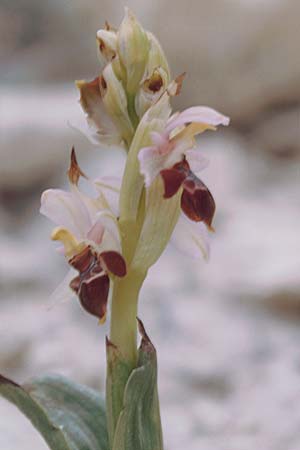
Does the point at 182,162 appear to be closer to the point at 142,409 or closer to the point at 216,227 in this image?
the point at 142,409

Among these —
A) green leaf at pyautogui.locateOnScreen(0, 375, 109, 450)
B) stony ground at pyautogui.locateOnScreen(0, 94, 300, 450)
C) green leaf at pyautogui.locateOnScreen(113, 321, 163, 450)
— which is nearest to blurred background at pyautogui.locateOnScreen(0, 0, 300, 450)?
stony ground at pyautogui.locateOnScreen(0, 94, 300, 450)

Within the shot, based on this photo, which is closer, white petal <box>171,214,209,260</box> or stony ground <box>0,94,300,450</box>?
white petal <box>171,214,209,260</box>

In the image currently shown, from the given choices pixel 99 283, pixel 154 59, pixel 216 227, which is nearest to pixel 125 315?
pixel 99 283

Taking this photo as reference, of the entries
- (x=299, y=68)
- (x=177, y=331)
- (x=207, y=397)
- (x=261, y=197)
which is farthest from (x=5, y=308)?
(x=299, y=68)

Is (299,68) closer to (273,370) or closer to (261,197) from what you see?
(261,197)

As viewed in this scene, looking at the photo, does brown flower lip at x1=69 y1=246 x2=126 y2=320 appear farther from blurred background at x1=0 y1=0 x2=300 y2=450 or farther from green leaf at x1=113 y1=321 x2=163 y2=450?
blurred background at x1=0 y1=0 x2=300 y2=450

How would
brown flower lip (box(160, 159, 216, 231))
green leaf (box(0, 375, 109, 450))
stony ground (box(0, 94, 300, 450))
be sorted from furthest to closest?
stony ground (box(0, 94, 300, 450)) → green leaf (box(0, 375, 109, 450)) → brown flower lip (box(160, 159, 216, 231))

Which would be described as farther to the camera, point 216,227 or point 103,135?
point 216,227
